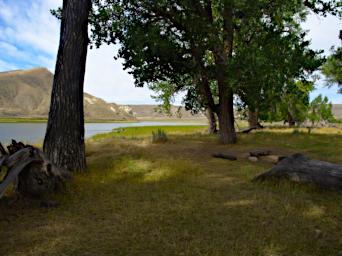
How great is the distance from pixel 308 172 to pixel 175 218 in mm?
4229

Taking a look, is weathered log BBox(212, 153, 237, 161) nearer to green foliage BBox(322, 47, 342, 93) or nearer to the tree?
the tree

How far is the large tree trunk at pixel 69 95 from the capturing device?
Result: 904 cm

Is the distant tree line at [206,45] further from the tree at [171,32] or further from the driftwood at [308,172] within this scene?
the driftwood at [308,172]

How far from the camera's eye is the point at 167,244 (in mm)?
4449

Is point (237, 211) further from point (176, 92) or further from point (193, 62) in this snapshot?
point (176, 92)

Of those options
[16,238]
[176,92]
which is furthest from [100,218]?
[176,92]

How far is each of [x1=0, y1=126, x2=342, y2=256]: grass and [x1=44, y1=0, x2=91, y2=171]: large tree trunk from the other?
85cm

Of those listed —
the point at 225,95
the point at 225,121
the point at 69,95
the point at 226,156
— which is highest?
the point at 225,95

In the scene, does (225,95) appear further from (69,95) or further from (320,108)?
(320,108)

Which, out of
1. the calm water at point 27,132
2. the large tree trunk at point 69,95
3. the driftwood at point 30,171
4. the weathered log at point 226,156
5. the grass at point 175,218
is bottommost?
the calm water at point 27,132

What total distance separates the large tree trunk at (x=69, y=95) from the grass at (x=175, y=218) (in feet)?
2.79

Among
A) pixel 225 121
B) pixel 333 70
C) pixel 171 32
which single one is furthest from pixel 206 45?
pixel 333 70

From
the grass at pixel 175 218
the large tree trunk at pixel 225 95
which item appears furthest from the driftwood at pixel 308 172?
the large tree trunk at pixel 225 95

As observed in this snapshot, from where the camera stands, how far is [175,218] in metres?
5.54
